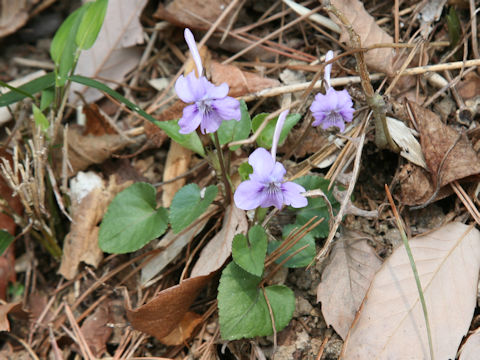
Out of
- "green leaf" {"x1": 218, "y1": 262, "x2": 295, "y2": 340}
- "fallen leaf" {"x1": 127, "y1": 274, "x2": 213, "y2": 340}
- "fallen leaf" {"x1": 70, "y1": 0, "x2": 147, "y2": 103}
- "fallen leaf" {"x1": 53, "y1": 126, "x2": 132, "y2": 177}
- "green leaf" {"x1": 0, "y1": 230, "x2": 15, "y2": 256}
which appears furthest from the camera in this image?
"fallen leaf" {"x1": 70, "y1": 0, "x2": 147, "y2": 103}

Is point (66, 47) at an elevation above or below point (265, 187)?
above

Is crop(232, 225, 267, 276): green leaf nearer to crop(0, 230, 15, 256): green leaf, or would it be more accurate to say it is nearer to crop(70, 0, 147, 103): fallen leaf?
crop(0, 230, 15, 256): green leaf

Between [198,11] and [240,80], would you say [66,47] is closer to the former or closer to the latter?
[198,11]

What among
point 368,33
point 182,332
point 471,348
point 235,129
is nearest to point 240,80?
point 235,129

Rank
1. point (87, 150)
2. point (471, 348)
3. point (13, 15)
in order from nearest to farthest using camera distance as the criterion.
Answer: point (471, 348) → point (87, 150) → point (13, 15)

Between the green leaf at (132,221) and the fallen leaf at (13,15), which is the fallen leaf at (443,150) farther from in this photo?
the fallen leaf at (13,15)

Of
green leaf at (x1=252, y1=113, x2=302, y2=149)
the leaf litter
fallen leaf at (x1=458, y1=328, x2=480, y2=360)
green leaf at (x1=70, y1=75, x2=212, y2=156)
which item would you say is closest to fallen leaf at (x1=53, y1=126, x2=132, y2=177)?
the leaf litter

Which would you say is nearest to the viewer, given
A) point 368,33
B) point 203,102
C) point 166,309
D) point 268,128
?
point 203,102

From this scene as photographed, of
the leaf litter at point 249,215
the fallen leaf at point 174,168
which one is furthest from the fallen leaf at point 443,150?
the fallen leaf at point 174,168
